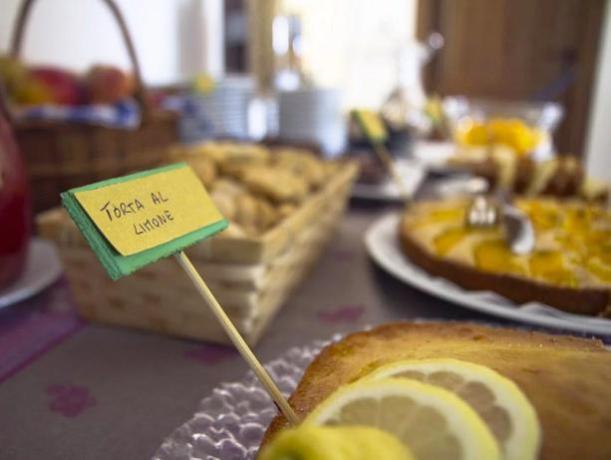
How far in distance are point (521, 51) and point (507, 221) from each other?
3.60 m

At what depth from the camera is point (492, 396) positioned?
324mm

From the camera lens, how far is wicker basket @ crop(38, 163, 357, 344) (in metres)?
0.58

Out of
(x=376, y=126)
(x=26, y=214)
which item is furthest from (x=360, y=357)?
(x=376, y=126)

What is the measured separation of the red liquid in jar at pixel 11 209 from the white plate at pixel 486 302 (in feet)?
1.60

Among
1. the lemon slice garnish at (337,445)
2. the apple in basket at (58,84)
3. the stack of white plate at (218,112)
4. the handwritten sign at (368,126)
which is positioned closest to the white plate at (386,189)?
the handwritten sign at (368,126)

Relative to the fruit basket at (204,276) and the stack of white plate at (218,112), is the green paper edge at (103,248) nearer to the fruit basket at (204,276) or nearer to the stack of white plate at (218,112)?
the fruit basket at (204,276)

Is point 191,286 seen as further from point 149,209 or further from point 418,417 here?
point 418,417

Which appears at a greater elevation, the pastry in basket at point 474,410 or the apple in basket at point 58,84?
the apple in basket at point 58,84

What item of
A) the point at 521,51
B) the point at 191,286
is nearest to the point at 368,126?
the point at 191,286

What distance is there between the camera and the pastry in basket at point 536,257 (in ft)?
2.06

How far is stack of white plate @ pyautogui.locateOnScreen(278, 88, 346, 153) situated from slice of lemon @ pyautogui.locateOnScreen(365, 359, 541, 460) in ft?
4.44

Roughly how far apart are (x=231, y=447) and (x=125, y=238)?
18cm

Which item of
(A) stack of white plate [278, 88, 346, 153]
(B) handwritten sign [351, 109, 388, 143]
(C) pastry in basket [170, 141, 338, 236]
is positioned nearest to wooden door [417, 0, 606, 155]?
(A) stack of white plate [278, 88, 346, 153]

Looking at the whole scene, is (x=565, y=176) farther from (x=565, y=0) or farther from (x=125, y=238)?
(x=565, y=0)
